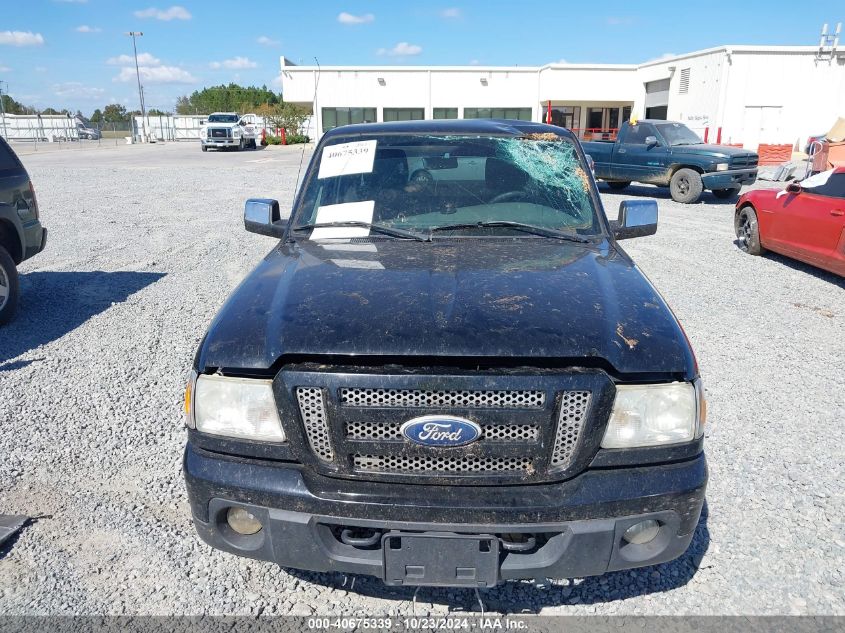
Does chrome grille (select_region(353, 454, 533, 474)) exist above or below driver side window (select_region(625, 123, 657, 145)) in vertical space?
below

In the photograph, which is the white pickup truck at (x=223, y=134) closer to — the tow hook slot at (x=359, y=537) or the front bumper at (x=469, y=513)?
the front bumper at (x=469, y=513)

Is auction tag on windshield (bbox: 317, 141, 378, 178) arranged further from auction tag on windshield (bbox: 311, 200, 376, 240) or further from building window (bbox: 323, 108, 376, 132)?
building window (bbox: 323, 108, 376, 132)

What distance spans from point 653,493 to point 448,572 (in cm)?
Result: 71

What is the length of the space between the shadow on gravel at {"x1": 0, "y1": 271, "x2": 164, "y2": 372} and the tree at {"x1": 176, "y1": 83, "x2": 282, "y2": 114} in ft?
271

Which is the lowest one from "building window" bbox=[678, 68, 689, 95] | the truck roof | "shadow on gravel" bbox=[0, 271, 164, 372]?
"shadow on gravel" bbox=[0, 271, 164, 372]

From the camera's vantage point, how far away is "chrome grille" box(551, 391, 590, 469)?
2049 millimetres

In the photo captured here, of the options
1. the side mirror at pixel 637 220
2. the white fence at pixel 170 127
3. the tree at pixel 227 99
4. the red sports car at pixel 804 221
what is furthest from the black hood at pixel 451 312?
the tree at pixel 227 99

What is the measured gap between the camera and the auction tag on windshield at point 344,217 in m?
3.26

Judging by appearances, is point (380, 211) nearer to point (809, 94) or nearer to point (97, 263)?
point (97, 263)

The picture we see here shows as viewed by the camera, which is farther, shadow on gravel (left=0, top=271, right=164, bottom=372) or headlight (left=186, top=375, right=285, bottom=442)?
shadow on gravel (left=0, top=271, right=164, bottom=372)

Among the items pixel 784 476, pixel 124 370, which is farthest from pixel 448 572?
pixel 124 370

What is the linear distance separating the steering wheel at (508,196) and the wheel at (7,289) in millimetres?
4930

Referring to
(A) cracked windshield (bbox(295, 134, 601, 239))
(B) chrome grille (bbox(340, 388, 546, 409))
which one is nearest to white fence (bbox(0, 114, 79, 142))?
(A) cracked windshield (bbox(295, 134, 601, 239))

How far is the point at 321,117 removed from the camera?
45031 millimetres
